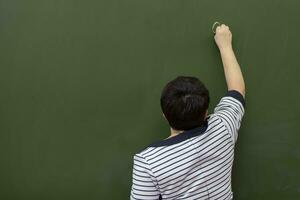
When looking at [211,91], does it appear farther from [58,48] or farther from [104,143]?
[58,48]

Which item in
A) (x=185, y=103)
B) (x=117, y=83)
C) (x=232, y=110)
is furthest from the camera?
(x=117, y=83)

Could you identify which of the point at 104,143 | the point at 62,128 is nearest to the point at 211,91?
the point at 104,143

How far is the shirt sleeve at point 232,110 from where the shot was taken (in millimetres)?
1264

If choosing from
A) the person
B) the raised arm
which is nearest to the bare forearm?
the raised arm

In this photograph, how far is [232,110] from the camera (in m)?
1.30

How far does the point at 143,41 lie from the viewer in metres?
1.40

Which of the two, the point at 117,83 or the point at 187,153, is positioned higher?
the point at 117,83

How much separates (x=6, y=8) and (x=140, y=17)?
42 cm

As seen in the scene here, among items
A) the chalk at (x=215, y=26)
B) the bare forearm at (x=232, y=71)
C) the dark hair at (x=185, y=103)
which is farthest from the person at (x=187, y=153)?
the chalk at (x=215, y=26)

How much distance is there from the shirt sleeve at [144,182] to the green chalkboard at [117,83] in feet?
0.85

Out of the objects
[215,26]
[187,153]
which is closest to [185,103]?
[187,153]

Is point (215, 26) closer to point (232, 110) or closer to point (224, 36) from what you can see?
point (224, 36)

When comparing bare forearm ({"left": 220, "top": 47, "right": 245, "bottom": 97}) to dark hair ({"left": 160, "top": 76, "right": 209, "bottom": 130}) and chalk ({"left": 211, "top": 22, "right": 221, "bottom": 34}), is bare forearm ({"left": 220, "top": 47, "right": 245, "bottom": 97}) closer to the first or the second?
chalk ({"left": 211, "top": 22, "right": 221, "bottom": 34})

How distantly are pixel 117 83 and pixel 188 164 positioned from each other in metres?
0.39
